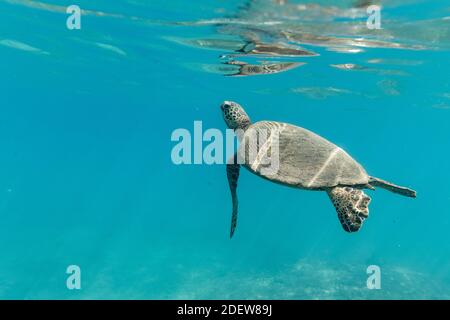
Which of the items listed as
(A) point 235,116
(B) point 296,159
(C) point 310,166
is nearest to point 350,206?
(C) point 310,166

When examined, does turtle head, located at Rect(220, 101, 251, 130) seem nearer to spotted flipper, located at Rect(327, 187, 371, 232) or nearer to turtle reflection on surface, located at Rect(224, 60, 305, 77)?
spotted flipper, located at Rect(327, 187, 371, 232)

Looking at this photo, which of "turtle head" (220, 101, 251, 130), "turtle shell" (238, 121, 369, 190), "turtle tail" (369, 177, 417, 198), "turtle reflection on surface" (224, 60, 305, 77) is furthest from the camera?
"turtle reflection on surface" (224, 60, 305, 77)

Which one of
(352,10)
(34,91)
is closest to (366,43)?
(352,10)

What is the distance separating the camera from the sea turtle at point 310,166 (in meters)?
6.66

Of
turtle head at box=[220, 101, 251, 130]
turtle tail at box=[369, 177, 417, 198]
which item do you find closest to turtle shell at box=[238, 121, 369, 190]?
turtle tail at box=[369, 177, 417, 198]

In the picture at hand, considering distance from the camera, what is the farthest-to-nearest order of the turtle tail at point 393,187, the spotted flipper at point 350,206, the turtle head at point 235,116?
the turtle head at point 235,116 → the turtle tail at point 393,187 → the spotted flipper at point 350,206

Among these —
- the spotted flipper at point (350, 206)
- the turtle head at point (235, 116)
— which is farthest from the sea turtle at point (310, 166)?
the turtle head at point (235, 116)

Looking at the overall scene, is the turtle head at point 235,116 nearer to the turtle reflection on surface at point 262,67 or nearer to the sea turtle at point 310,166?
the sea turtle at point 310,166

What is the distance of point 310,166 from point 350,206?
3.83 feet

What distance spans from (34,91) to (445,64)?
43332 mm

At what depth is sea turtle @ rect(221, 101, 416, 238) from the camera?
6.66 meters

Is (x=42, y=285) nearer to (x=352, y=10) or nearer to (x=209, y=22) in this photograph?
(x=209, y=22)

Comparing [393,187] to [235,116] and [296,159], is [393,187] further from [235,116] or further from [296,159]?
[235,116]
